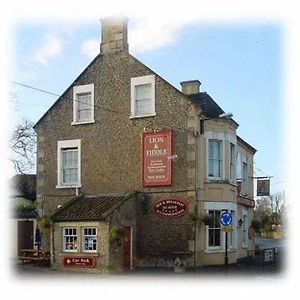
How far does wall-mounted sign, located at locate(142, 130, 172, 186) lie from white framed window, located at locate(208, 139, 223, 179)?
183 centimetres

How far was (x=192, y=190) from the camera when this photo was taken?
23.6 metres

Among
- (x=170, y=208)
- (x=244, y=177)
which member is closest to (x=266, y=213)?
(x=244, y=177)

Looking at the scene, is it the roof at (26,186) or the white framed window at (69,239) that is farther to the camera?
the roof at (26,186)

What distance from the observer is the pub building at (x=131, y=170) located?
2342cm

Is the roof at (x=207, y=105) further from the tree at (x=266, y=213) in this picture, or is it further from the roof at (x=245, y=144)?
the tree at (x=266, y=213)

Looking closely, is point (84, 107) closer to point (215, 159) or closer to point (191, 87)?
point (191, 87)

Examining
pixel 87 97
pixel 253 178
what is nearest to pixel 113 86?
pixel 87 97

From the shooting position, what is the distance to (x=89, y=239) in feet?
75.4

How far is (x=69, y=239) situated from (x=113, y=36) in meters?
9.36

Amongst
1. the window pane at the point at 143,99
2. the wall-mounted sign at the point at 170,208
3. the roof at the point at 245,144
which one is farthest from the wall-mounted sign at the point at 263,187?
the window pane at the point at 143,99

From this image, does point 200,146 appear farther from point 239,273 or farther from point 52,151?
point 52,151

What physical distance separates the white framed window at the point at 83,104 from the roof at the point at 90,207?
3641mm

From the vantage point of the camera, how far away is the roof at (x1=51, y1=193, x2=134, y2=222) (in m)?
22.9

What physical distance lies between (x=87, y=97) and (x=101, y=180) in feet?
13.1
